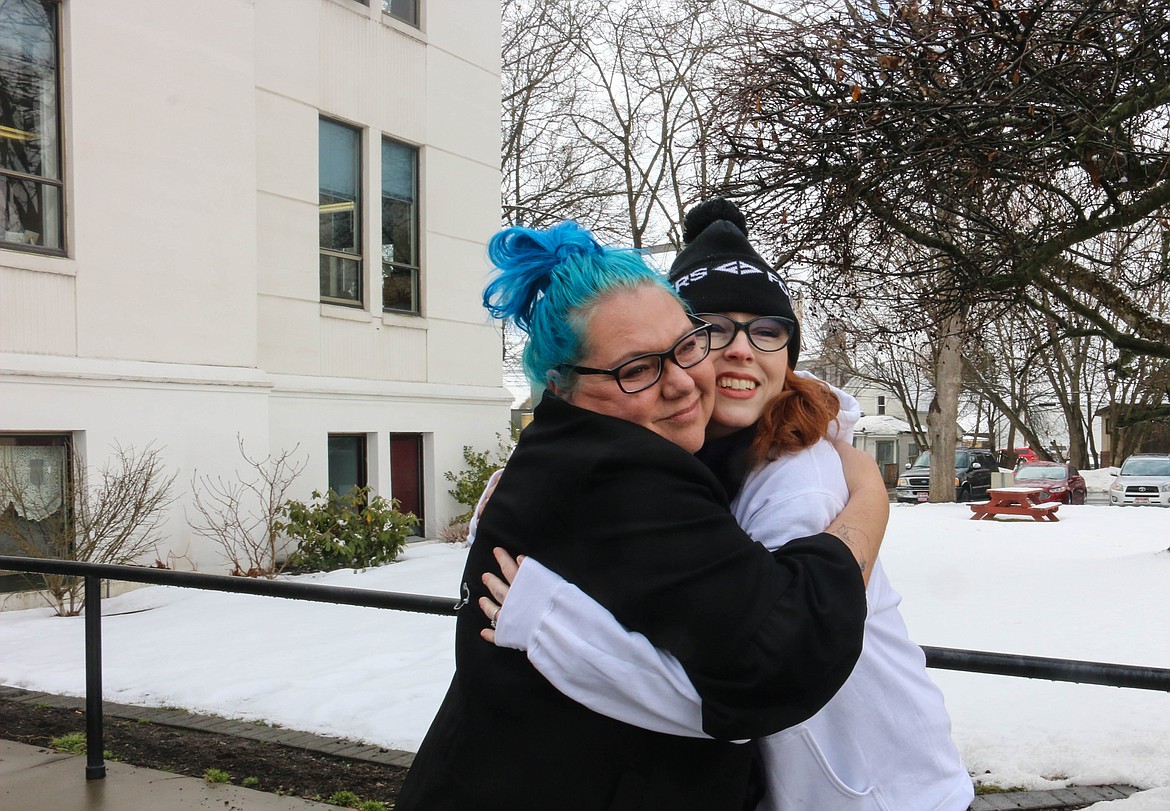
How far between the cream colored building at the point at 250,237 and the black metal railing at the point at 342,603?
4.86 meters

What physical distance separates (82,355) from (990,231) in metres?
7.96

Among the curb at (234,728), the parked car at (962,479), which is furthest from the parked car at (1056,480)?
the curb at (234,728)

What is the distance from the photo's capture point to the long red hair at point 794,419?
5.48 feet

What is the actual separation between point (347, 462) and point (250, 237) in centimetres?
326

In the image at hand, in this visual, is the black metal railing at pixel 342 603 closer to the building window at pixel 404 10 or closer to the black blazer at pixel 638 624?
the black blazer at pixel 638 624

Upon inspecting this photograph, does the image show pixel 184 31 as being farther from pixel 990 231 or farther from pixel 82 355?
pixel 990 231

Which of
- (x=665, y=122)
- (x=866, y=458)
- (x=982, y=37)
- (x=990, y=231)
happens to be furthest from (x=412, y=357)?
(x=665, y=122)

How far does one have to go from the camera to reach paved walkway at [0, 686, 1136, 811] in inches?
165

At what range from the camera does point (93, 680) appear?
4.38m

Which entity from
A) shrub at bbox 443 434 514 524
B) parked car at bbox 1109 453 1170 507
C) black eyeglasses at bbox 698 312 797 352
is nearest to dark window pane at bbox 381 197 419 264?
shrub at bbox 443 434 514 524

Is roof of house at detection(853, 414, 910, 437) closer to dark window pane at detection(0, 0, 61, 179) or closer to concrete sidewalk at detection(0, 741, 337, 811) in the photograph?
dark window pane at detection(0, 0, 61, 179)

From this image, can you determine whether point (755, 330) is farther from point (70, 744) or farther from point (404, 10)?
point (404, 10)

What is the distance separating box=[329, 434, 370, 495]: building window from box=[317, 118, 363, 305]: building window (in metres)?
1.72

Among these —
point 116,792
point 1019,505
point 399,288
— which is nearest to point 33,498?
point 116,792
